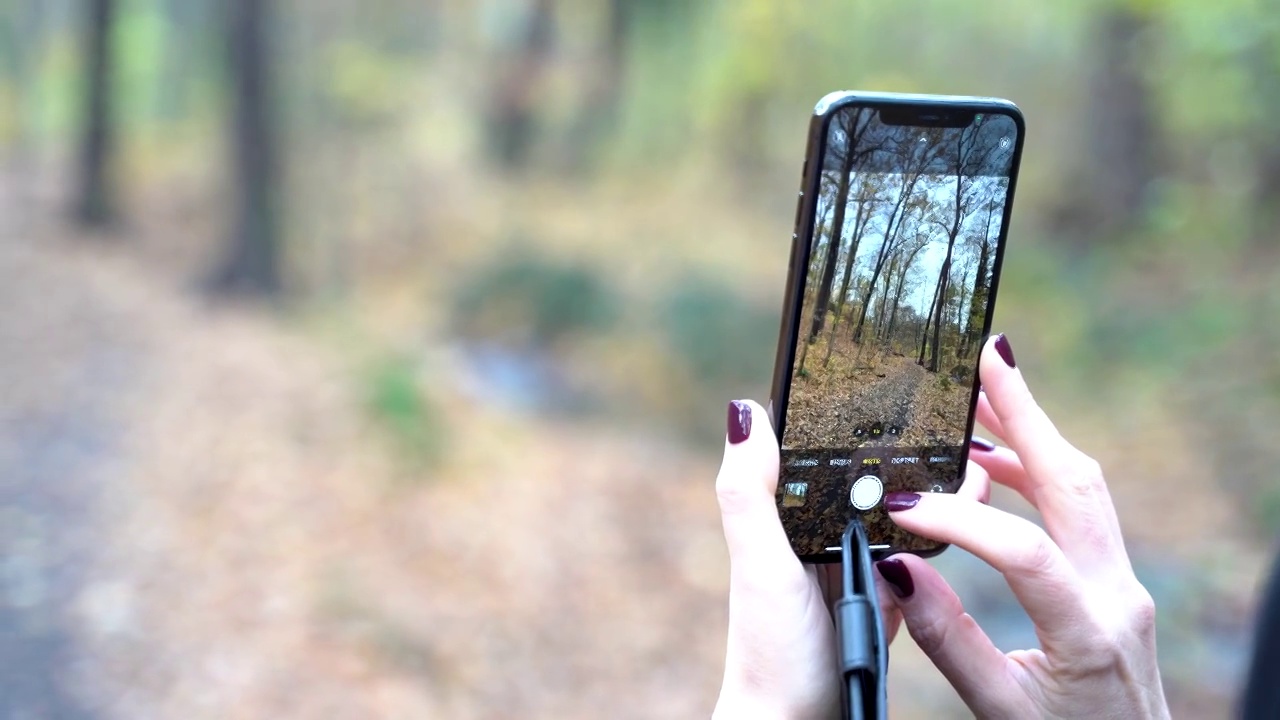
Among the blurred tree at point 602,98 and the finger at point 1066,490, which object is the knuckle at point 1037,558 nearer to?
the finger at point 1066,490

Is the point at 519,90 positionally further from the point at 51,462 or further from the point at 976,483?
the point at 976,483

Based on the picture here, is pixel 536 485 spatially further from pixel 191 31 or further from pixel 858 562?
pixel 191 31

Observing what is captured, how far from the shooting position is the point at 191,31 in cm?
1897

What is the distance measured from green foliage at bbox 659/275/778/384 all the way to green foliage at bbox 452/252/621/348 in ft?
2.52

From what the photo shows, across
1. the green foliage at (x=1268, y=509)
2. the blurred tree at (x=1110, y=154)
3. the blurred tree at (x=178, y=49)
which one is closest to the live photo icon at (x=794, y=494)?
the green foliage at (x=1268, y=509)

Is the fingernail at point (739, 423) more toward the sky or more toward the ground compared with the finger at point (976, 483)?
more toward the sky

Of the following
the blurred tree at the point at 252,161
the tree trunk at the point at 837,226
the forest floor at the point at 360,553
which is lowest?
the forest floor at the point at 360,553

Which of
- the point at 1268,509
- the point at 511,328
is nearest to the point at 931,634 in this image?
the point at 1268,509

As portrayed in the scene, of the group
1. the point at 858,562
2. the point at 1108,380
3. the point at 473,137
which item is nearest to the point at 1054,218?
the point at 1108,380

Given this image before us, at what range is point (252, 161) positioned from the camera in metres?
10.8

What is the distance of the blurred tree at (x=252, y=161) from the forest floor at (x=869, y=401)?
32.4 feet

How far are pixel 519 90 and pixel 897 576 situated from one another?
14.8 m

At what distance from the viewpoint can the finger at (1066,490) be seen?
1.38 meters

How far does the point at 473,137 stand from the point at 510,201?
209 cm
